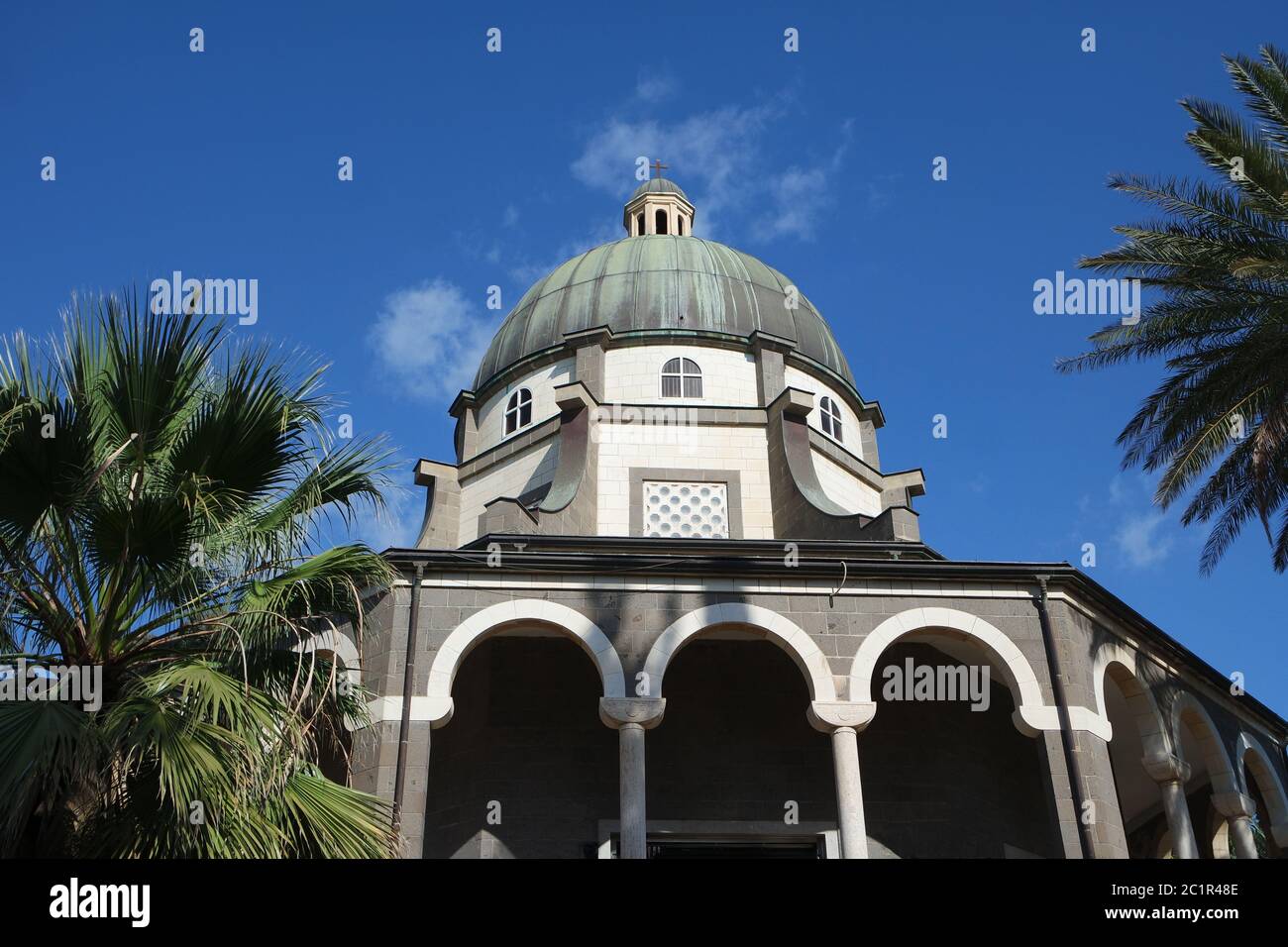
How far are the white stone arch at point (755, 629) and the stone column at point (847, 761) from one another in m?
0.22

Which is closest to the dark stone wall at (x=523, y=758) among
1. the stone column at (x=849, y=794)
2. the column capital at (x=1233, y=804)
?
the stone column at (x=849, y=794)

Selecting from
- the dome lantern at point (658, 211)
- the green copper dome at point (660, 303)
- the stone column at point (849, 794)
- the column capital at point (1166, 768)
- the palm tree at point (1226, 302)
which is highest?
the dome lantern at point (658, 211)

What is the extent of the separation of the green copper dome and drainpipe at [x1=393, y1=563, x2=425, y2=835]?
1166 centimetres

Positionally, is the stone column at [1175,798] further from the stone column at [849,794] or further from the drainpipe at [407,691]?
the drainpipe at [407,691]

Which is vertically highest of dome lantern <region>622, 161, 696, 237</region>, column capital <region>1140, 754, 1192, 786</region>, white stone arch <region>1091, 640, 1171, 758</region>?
dome lantern <region>622, 161, 696, 237</region>

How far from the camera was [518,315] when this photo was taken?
29359 mm

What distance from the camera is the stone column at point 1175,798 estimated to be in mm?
16906

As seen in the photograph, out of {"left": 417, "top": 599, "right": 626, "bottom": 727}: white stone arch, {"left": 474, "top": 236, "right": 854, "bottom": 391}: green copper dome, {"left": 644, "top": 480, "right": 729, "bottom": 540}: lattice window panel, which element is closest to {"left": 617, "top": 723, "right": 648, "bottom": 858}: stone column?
{"left": 417, "top": 599, "right": 626, "bottom": 727}: white stone arch

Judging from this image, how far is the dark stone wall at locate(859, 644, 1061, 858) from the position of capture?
60.4 ft

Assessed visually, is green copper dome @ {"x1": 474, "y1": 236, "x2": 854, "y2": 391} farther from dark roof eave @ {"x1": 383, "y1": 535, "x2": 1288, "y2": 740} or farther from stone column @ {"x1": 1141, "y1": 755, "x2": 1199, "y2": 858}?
stone column @ {"x1": 1141, "y1": 755, "x2": 1199, "y2": 858}

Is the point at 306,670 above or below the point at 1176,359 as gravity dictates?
below
